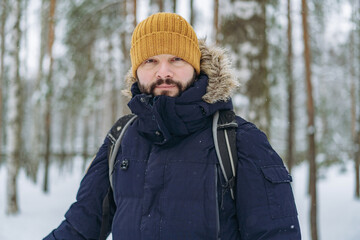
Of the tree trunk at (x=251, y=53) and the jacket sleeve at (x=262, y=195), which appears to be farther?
the tree trunk at (x=251, y=53)

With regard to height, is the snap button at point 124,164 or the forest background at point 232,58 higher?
the forest background at point 232,58

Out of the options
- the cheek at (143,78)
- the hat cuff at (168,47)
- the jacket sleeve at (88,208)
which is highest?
the hat cuff at (168,47)

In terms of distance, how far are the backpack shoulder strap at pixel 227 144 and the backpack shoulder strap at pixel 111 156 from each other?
0.57 m

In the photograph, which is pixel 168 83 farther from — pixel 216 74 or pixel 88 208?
pixel 88 208

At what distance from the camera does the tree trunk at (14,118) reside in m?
8.28

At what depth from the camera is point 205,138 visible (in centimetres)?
171

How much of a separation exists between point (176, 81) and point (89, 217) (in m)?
0.90

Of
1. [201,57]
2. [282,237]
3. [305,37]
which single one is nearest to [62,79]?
[305,37]

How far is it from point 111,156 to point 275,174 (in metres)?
0.90

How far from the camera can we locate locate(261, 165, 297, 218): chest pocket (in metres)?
1.50

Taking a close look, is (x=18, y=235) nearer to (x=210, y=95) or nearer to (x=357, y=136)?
(x=210, y=95)

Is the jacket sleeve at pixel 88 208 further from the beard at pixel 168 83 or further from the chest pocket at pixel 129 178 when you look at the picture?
the beard at pixel 168 83

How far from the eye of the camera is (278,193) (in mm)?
1532

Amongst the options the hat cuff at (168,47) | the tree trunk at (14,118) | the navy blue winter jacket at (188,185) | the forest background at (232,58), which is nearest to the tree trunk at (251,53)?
the forest background at (232,58)
